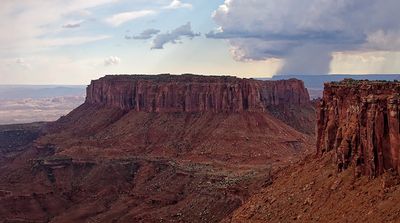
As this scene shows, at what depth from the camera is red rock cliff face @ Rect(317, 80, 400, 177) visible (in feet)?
200

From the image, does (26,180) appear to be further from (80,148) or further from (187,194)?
(187,194)

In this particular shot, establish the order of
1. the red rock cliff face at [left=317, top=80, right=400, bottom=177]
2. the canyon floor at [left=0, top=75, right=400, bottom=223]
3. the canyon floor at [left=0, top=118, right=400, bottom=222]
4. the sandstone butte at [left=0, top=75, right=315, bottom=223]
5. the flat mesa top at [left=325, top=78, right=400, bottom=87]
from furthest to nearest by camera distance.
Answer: the sandstone butte at [left=0, top=75, right=315, bottom=223] < the canyon floor at [left=0, top=75, right=400, bottom=223] < the flat mesa top at [left=325, top=78, right=400, bottom=87] < the canyon floor at [left=0, top=118, right=400, bottom=222] < the red rock cliff face at [left=317, top=80, right=400, bottom=177]

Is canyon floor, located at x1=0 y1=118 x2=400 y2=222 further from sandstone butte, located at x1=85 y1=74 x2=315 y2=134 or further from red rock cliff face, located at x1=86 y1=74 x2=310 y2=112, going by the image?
sandstone butte, located at x1=85 y1=74 x2=315 y2=134

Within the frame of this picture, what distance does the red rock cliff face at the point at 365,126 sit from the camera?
2404 inches

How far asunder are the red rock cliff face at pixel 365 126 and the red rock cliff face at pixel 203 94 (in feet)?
303

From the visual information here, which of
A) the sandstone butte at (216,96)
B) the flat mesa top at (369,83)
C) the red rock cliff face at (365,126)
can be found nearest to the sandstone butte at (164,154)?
the sandstone butte at (216,96)

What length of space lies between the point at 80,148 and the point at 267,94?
54374mm

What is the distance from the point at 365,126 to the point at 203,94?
108 meters

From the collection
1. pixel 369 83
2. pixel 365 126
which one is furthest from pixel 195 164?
pixel 365 126

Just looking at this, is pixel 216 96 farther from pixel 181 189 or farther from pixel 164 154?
pixel 181 189

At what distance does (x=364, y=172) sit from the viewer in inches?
2527

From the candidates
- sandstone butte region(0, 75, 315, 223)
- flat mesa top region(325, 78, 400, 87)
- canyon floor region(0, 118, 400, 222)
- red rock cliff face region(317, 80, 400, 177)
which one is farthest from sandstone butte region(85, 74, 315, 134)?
red rock cliff face region(317, 80, 400, 177)

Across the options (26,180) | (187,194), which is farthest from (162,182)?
(26,180)

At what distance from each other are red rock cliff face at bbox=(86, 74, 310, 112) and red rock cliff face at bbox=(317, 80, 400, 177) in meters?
92.3
